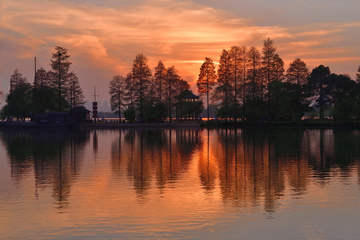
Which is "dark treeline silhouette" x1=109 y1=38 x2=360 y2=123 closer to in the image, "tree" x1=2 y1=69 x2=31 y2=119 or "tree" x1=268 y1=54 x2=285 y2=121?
"tree" x1=268 y1=54 x2=285 y2=121

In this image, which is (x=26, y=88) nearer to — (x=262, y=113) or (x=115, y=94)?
(x=115, y=94)

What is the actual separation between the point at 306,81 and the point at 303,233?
317ft

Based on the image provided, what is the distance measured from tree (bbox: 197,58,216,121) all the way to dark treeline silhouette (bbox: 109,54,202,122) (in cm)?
935

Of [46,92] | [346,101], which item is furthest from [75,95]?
[346,101]

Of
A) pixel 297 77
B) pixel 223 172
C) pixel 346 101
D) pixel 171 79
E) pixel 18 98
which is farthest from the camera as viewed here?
pixel 18 98

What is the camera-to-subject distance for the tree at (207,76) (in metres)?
104

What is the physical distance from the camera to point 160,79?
111 metres

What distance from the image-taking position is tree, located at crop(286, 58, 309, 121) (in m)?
101

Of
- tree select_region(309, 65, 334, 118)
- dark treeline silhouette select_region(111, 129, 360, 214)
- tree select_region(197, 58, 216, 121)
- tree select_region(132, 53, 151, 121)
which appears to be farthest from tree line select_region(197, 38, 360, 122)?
dark treeline silhouette select_region(111, 129, 360, 214)

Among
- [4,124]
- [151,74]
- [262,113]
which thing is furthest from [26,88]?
[262,113]

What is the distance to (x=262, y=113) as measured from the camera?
99312 mm

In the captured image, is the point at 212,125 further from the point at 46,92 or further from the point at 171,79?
the point at 46,92

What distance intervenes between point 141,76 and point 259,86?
111 feet

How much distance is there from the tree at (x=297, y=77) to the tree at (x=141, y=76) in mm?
39857
